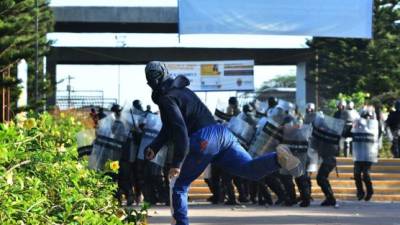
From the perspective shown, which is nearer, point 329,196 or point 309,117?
point 329,196

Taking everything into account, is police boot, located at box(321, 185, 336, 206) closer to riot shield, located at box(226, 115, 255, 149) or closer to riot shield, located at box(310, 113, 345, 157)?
riot shield, located at box(310, 113, 345, 157)

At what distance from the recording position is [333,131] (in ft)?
47.8

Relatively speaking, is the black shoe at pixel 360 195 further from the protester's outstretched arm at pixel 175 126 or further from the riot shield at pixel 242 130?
the protester's outstretched arm at pixel 175 126

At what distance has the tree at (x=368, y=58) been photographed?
3488 cm

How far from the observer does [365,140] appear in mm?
15625

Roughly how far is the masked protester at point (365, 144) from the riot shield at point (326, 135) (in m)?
1.10

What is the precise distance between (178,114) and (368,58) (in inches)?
1131

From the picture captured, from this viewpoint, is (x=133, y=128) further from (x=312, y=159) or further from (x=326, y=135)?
(x=326, y=135)

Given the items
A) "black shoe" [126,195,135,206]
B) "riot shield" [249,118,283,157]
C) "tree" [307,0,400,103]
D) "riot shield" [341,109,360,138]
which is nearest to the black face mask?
"black shoe" [126,195,135,206]

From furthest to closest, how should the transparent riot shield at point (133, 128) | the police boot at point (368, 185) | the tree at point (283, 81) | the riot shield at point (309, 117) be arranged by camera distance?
the tree at point (283, 81)
the police boot at point (368, 185)
the riot shield at point (309, 117)
the transparent riot shield at point (133, 128)

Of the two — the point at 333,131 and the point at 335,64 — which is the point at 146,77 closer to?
the point at 333,131

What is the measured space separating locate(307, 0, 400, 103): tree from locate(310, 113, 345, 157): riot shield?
66.4ft

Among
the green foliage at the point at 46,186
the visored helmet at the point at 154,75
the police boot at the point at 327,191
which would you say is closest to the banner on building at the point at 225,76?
the police boot at the point at 327,191

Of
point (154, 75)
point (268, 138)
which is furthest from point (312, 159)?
point (154, 75)
